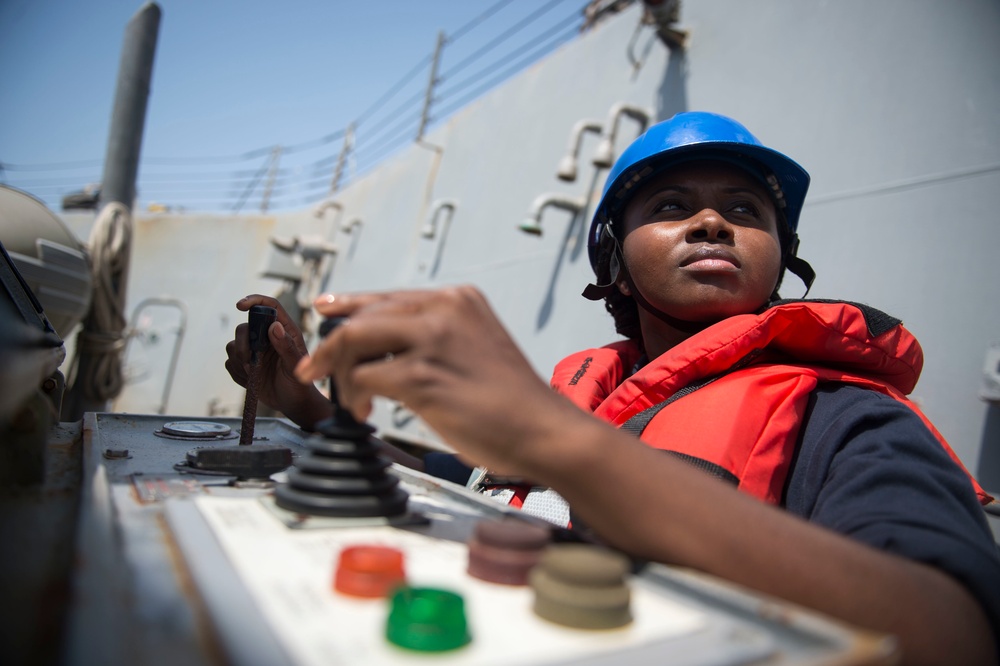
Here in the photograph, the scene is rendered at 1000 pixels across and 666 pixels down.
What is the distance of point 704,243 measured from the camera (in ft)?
4.22

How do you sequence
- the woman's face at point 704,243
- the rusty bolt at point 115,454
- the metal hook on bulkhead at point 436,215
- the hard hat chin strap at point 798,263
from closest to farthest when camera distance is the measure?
the rusty bolt at point 115,454 < the woman's face at point 704,243 < the hard hat chin strap at point 798,263 < the metal hook on bulkhead at point 436,215

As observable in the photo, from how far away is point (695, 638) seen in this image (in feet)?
1.34

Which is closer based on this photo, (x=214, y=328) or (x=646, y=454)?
(x=646, y=454)

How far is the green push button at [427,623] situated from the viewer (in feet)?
1.21

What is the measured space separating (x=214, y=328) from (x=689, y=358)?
7.48 m

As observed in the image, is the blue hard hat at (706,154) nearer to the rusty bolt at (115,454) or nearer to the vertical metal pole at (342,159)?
the rusty bolt at (115,454)

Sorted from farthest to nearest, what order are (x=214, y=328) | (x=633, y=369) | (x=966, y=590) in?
(x=214, y=328) < (x=633, y=369) < (x=966, y=590)

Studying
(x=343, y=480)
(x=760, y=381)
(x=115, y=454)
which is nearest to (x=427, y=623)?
(x=343, y=480)

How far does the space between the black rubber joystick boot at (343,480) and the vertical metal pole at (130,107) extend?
4013mm

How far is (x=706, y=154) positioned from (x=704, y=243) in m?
0.25

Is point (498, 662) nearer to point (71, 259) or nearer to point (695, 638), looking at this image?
point (695, 638)

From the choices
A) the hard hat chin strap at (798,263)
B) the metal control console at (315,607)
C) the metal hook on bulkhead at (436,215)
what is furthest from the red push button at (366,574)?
the metal hook on bulkhead at (436,215)

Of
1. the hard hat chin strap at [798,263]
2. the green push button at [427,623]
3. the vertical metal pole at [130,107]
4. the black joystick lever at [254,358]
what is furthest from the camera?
the vertical metal pole at [130,107]

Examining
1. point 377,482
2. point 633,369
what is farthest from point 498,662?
point 633,369
